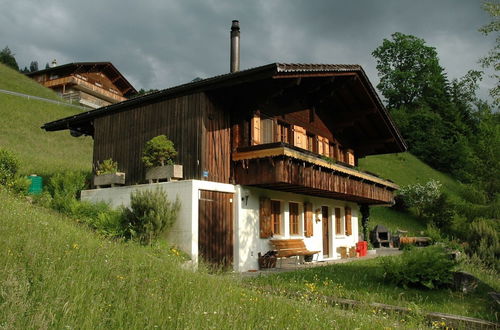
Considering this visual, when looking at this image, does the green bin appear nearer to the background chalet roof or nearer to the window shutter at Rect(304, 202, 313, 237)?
the window shutter at Rect(304, 202, 313, 237)

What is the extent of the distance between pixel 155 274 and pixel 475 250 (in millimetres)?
12995

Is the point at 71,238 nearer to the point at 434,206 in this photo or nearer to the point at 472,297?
the point at 472,297

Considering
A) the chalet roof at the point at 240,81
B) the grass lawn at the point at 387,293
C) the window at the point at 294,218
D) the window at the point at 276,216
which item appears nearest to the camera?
the grass lawn at the point at 387,293

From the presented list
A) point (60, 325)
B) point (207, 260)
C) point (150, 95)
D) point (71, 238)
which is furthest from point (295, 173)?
point (60, 325)

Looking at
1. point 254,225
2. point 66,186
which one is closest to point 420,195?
point 254,225

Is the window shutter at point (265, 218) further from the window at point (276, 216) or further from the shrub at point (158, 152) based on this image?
the shrub at point (158, 152)

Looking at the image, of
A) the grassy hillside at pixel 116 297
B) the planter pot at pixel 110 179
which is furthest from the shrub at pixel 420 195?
the grassy hillside at pixel 116 297

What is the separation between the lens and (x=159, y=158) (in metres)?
13.4

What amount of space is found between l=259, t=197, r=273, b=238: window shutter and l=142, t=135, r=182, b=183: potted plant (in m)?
3.08

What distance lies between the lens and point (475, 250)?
51.0ft

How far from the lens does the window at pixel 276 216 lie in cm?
1559

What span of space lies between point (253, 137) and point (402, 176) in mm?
35806

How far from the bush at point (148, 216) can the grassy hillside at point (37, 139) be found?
34.8 feet

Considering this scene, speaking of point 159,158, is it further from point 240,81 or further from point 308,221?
point 308,221
